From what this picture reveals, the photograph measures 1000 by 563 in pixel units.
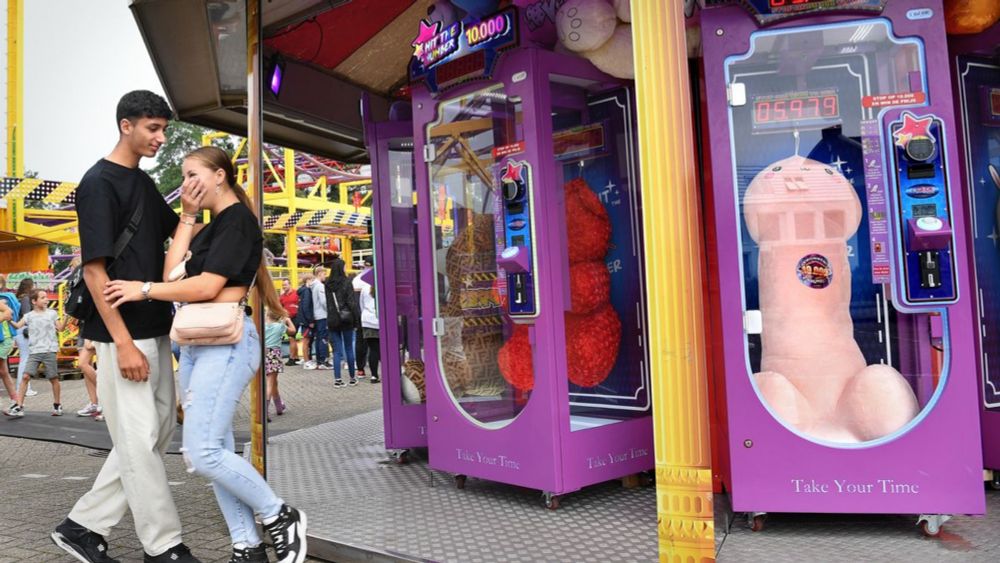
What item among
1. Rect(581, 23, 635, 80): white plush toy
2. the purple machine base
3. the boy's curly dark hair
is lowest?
the purple machine base

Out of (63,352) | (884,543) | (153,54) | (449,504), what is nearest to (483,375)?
(449,504)

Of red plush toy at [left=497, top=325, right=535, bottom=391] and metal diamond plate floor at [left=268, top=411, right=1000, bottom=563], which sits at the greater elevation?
red plush toy at [left=497, top=325, right=535, bottom=391]

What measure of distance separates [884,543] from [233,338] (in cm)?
263

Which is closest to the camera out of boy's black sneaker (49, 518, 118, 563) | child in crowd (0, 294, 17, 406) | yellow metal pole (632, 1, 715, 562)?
yellow metal pole (632, 1, 715, 562)

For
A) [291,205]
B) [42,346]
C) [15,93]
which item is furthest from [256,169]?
[291,205]

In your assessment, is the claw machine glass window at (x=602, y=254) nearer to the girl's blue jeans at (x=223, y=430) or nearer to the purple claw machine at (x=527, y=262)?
the purple claw machine at (x=527, y=262)

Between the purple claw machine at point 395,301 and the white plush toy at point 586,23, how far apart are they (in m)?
1.63

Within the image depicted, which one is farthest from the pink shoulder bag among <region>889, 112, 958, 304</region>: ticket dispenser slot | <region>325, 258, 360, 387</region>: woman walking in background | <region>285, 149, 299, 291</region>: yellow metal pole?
<region>285, 149, 299, 291</region>: yellow metal pole

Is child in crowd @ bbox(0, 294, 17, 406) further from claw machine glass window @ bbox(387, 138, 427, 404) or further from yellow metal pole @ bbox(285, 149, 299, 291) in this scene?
yellow metal pole @ bbox(285, 149, 299, 291)

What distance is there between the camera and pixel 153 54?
5027mm

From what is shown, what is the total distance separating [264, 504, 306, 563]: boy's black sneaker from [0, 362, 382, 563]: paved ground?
572 mm

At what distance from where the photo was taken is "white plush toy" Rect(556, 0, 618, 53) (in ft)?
12.1

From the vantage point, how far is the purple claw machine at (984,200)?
3.65m

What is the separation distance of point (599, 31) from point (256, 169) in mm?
1745
